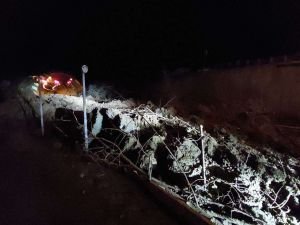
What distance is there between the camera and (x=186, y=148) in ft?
23.4

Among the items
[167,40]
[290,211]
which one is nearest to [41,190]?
[290,211]

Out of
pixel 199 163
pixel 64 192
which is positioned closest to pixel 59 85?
pixel 199 163

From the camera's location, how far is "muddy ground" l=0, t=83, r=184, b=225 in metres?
4.89

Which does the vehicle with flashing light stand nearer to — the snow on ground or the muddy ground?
the snow on ground

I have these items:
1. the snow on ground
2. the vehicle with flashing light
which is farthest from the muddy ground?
the vehicle with flashing light

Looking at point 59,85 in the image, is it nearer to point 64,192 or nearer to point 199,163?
point 199,163

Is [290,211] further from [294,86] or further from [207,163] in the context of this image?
[294,86]

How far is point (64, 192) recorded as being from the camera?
18.0 ft

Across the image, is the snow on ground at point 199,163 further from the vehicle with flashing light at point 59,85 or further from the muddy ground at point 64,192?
the vehicle with flashing light at point 59,85

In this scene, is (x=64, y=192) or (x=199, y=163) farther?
(x=199, y=163)

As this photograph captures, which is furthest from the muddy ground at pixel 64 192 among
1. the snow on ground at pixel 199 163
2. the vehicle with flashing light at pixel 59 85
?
the vehicle with flashing light at pixel 59 85

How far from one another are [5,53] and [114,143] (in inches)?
815

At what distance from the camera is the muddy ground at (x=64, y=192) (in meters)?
4.89

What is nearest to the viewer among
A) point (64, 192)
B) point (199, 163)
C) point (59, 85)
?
point (64, 192)
